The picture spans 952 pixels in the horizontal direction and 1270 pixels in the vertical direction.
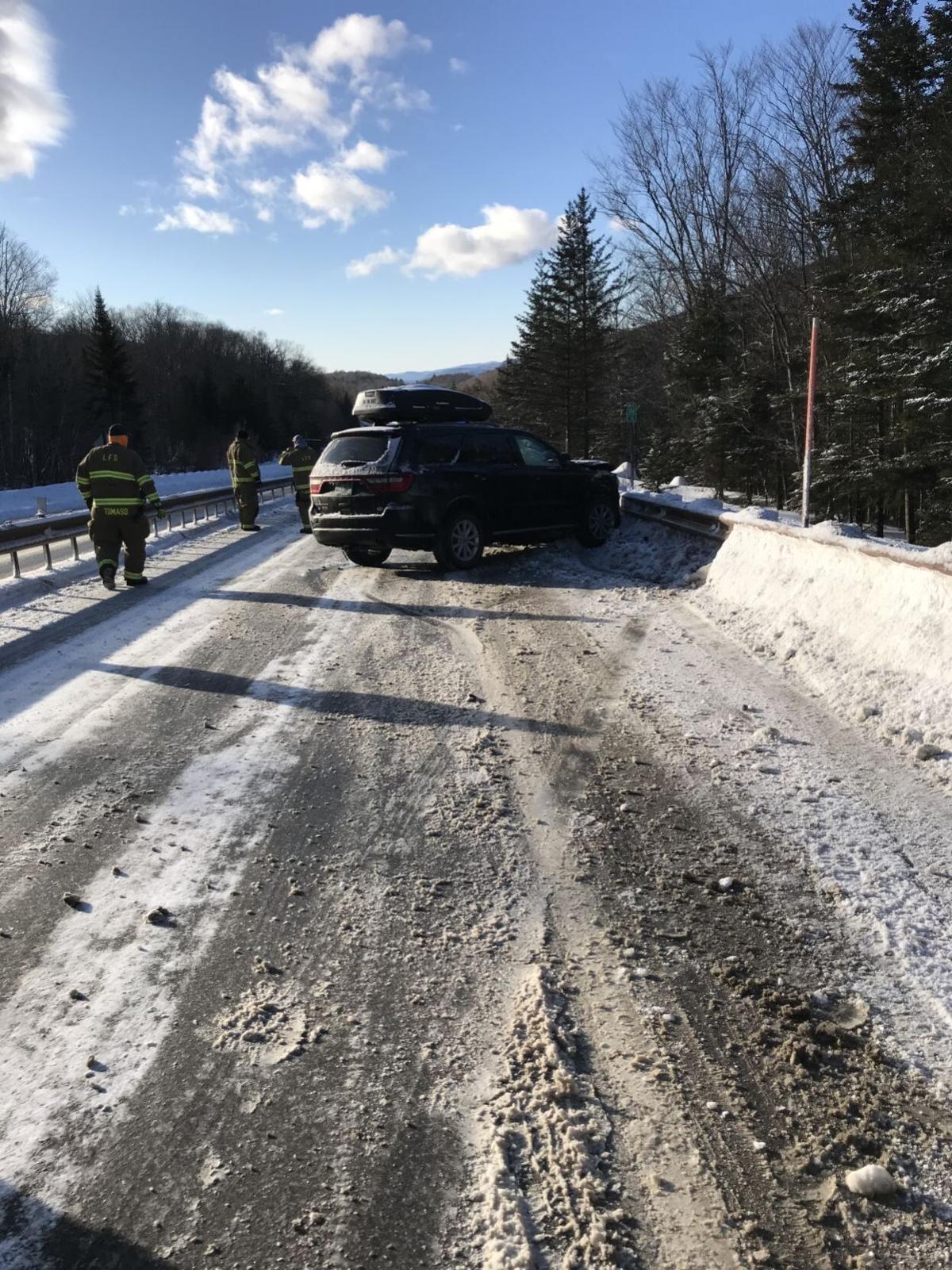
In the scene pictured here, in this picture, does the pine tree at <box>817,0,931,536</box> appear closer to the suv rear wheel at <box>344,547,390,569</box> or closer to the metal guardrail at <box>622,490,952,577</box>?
the metal guardrail at <box>622,490,952,577</box>

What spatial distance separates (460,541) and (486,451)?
4.33 ft

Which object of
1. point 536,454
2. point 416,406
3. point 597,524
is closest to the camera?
point 536,454

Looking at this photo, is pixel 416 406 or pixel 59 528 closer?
pixel 59 528

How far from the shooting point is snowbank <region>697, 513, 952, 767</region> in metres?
4.84

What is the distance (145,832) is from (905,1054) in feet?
10.2

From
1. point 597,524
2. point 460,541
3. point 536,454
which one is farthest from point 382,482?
point 597,524

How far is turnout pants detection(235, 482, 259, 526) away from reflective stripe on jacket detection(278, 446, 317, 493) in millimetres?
1058

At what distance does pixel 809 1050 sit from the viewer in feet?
7.77

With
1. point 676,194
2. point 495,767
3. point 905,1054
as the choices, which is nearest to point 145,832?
point 495,767

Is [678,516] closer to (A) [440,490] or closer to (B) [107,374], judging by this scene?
(A) [440,490]

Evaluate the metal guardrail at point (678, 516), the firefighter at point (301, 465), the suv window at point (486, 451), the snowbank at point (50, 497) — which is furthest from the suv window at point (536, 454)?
the snowbank at point (50, 497)

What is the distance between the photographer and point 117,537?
1052 centimetres

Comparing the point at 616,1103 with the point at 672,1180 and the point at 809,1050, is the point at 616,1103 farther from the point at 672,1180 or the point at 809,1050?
the point at 809,1050

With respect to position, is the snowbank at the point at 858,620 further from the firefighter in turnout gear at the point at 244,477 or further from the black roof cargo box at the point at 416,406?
the firefighter in turnout gear at the point at 244,477
